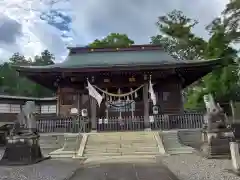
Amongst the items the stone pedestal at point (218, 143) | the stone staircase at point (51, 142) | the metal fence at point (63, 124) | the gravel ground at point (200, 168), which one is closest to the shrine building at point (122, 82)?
the metal fence at point (63, 124)

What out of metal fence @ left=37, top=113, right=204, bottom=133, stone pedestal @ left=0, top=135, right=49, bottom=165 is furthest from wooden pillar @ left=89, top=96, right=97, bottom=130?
stone pedestal @ left=0, top=135, right=49, bottom=165

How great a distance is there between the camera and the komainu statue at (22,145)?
11.5 metres

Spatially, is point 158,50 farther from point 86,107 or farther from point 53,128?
point 53,128

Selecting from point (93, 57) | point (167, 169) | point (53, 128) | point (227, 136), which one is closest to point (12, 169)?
point (167, 169)

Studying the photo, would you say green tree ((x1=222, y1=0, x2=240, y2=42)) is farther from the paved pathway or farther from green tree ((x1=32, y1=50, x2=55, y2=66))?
green tree ((x1=32, y1=50, x2=55, y2=66))

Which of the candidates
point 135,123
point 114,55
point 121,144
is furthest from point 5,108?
point 121,144

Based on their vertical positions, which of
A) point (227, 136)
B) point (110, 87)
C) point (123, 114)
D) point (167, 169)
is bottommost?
point (167, 169)

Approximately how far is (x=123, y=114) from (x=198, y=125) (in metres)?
5.57

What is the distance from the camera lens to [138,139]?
48.1ft

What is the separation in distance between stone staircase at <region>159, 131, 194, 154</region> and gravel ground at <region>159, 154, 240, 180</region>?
6.24 feet

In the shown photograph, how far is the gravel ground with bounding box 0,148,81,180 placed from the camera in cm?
847

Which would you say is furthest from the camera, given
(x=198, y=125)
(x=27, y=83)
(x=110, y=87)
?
(x=27, y=83)

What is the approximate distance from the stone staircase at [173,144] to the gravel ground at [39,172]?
5133 mm

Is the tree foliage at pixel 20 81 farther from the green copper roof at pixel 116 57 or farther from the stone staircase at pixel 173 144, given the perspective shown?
the stone staircase at pixel 173 144
